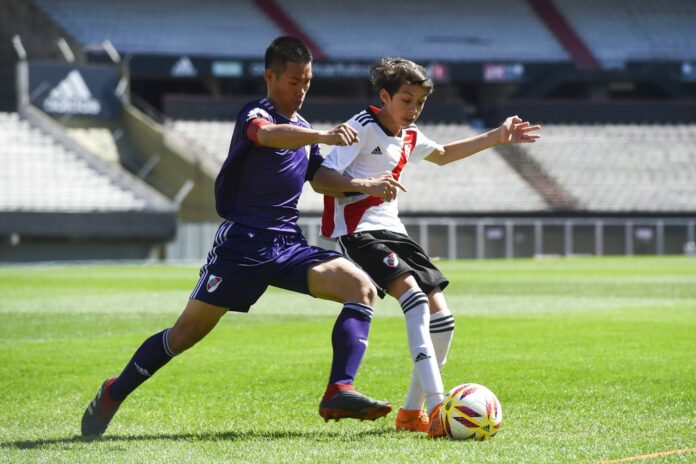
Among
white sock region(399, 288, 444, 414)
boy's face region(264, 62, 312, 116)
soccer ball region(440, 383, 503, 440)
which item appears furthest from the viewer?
boy's face region(264, 62, 312, 116)

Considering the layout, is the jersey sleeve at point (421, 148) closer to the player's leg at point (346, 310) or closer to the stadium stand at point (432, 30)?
the player's leg at point (346, 310)

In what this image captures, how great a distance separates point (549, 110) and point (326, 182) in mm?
42849

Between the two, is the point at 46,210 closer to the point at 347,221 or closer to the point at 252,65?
the point at 252,65

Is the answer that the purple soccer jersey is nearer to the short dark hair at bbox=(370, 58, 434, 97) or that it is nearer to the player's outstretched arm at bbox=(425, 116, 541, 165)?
the short dark hair at bbox=(370, 58, 434, 97)

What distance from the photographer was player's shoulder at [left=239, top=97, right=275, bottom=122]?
6201 mm

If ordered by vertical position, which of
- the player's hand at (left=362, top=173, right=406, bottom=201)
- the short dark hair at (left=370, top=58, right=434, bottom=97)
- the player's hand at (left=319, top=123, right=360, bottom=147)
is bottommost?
the player's hand at (left=362, top=173, right=406, bottom=201)

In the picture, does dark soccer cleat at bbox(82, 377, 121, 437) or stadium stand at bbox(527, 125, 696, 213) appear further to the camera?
stadium stand at bbox(527, 125, 696, 213)

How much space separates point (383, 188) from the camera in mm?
6047

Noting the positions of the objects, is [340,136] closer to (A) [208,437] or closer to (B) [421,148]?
(B) [421,148]

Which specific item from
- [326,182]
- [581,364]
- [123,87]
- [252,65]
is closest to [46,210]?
[123,87]

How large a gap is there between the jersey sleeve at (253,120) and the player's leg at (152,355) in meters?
0.94

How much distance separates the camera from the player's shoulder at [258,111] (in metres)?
6.20

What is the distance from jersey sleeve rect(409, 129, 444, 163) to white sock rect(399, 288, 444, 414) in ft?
3.31

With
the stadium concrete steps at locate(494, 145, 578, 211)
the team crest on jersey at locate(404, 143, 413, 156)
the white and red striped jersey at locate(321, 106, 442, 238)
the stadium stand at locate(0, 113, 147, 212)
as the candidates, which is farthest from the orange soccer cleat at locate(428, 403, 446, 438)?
the stadium concrete steps at locate(494, 145, 578, 211)
